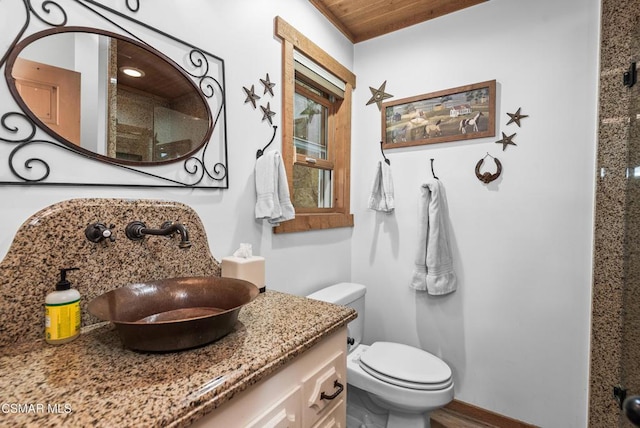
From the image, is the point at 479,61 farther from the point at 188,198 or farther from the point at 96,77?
the point at 96,77

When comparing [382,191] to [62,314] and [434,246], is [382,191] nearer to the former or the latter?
[434,246]

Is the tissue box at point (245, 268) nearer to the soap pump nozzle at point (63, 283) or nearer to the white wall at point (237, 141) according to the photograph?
the white wall at point (237, 141)

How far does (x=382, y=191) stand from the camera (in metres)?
2.08

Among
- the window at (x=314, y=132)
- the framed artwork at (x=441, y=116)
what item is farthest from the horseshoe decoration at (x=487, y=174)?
the window at (x=314, y=132)

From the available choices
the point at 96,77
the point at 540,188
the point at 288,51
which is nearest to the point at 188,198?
the point at 96,77

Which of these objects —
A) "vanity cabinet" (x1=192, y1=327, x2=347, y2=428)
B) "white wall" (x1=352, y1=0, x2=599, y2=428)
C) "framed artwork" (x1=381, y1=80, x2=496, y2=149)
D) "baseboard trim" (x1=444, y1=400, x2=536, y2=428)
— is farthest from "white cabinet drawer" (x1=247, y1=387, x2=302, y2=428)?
"framed artwork" (x1=381, y1=80, x2=496, y2=149)

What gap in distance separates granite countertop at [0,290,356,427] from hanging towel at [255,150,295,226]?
60cm

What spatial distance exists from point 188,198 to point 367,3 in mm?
1653

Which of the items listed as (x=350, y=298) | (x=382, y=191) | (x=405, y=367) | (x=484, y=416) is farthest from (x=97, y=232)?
(x=484, y=416)

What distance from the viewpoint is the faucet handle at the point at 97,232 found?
2.91 feet

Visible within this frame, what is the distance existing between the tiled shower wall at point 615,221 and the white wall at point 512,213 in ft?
0.29

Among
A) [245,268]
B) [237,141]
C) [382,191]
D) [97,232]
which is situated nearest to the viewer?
[97,232]

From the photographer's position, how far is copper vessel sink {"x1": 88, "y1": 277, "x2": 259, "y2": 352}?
701mm

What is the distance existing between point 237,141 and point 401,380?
1359mm
